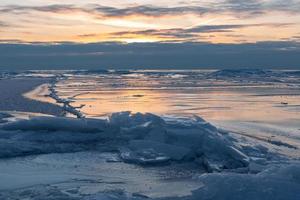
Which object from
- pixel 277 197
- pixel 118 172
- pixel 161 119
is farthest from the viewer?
pixel 161 119

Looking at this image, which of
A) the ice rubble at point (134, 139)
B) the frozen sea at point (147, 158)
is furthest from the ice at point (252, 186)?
the ice rubble at point (134, 139)

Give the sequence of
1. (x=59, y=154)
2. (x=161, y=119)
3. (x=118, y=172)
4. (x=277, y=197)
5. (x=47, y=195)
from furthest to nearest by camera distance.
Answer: (x=161, y=119) → (x=59, y=154) → (x=118, y=172) → (x=47, y=195) → (x=277, y=197)

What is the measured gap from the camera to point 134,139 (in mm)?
9766

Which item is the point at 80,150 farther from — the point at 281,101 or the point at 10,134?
the point at 281,101

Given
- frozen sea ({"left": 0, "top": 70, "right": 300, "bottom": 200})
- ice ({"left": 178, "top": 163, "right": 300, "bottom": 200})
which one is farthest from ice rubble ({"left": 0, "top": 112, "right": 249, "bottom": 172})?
ice ({"left": 178, "top": 163, "right": 300, "bottom": 200})

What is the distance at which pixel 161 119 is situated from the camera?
9.90 meters

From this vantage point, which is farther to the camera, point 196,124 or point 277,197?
point 196,124

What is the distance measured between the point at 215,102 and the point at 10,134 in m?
9.58

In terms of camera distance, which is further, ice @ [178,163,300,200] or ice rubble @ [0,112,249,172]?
ice rubble @ [0,112,249,172]

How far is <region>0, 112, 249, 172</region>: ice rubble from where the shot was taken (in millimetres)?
8625

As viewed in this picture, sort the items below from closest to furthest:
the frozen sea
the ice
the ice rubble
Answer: the ice
the frozen sea
the ice rubble

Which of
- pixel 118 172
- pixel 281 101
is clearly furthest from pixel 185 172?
pixel 281 101

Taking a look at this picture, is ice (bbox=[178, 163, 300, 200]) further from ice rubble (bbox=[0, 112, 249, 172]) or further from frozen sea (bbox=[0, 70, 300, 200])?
ice rubble (bbox=[0, 112, 249, 172])

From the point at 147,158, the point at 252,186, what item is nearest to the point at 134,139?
the point at 147,158
